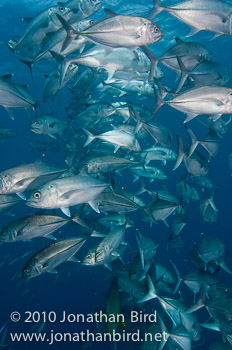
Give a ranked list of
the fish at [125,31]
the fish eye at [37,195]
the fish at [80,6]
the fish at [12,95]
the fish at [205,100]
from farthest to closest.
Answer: the fish at [80,6] < the fish at [12,95] < the fish at [205,100] < the fish eye at [37,195] < the fish at [125,31]

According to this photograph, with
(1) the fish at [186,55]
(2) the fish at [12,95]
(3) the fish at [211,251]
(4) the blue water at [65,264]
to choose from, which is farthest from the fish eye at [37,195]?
(4) the blue water at [65,264]

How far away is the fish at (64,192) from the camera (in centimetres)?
338

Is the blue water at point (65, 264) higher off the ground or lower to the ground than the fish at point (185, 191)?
lower

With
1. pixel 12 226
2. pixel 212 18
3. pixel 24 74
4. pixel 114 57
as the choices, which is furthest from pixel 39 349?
pixel 24 74

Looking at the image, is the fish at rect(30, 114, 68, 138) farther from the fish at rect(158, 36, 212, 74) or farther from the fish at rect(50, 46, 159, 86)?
the fish at rect(158, 36, 212, 74)

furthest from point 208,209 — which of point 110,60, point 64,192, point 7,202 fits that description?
point 7,202

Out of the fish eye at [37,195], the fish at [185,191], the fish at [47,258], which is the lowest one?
the fish at [185,191]

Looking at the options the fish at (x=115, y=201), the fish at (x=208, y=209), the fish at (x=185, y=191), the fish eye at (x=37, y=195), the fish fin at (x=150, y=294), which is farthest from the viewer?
the fish at (x=185, y=191)

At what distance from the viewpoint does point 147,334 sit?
4.59 m

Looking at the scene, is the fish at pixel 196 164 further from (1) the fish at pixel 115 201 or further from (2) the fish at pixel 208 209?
(1) the fish at pixel 115 201

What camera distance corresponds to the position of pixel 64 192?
3.48 metres

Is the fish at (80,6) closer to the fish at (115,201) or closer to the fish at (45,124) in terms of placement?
the fish at (45,124)

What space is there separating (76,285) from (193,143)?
19963 millimetres

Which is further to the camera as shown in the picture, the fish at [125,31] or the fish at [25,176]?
the fish at [25,176]
